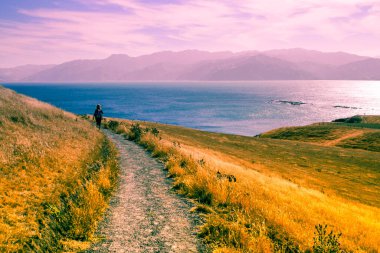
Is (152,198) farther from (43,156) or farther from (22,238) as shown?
(43,156)

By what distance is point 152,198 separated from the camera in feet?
36.9

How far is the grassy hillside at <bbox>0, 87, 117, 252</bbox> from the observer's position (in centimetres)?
734

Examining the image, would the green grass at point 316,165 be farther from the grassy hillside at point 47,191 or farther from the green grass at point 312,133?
the grassy hillside at point 47,191

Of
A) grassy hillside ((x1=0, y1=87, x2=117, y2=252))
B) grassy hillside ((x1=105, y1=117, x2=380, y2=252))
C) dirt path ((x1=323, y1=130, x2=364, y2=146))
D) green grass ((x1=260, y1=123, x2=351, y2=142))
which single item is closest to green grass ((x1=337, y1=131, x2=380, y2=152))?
dirt path ((x1=323, y1=130, x2=364, y2=146))

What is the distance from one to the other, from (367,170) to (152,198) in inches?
1372

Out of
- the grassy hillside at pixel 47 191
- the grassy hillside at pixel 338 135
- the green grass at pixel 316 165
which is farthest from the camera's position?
the grassy hillside at pixel 338 135

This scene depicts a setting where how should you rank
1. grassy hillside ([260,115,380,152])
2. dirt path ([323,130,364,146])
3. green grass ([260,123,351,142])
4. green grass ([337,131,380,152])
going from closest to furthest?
green grass ([337,131,380,152])
grassy hillside ([260,115,380,152])
dirt path ([323,130,364,146])
green grass ([260,123,351,142])

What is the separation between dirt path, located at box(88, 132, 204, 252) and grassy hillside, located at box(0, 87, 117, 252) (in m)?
0.57

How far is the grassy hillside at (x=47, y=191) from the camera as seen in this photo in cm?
734

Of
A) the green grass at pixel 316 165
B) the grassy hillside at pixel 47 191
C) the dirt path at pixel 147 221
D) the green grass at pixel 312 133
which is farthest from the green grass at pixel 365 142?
the grassy hillside at pixel 47 191

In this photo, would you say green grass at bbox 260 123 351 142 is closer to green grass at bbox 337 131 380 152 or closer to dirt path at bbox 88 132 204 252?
green grass at bbox 337 131 380 152

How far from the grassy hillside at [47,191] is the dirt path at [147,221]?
0.57 meters

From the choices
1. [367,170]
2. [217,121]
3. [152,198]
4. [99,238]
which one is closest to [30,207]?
[99,238]

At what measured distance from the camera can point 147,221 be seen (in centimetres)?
898
